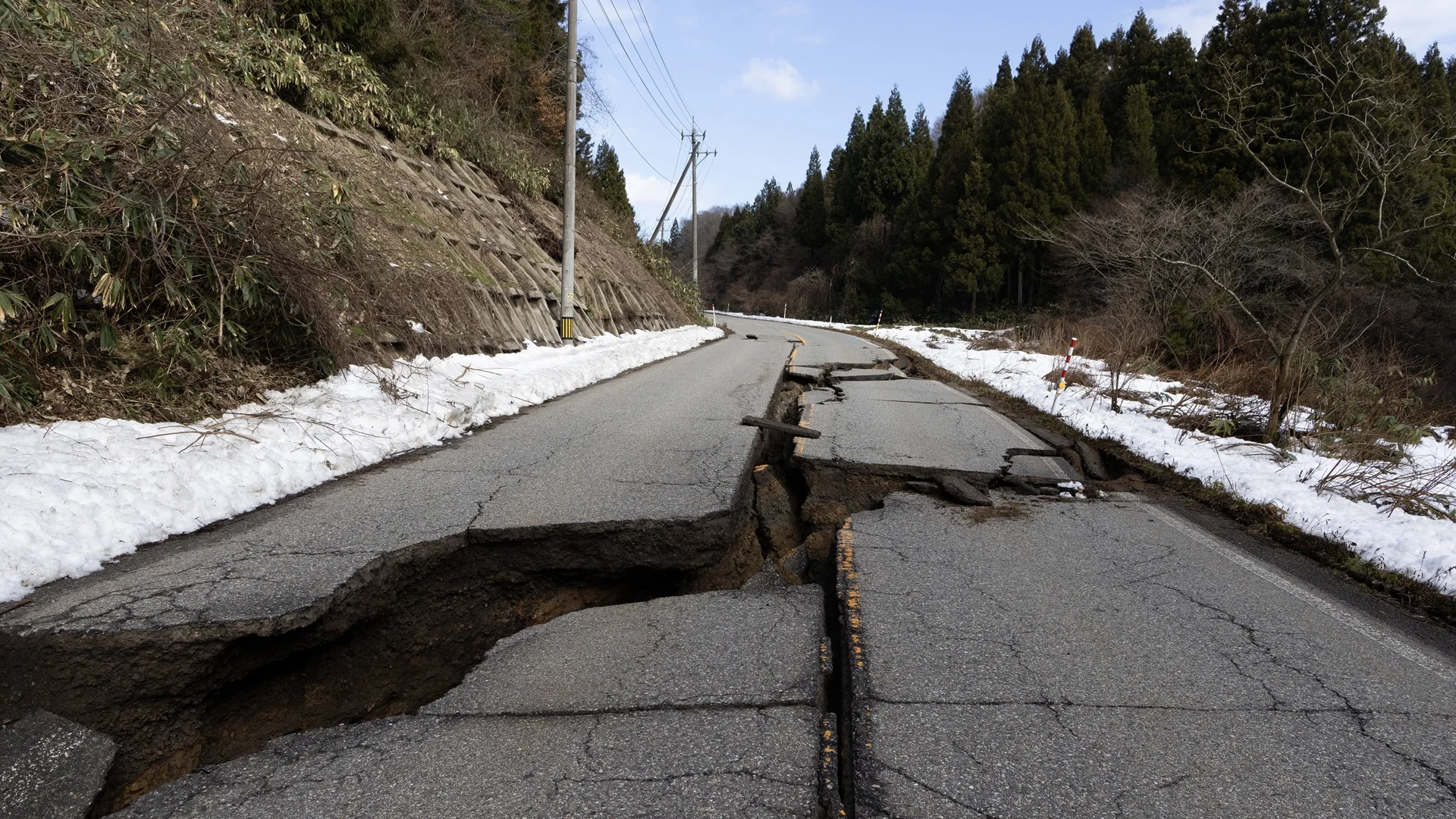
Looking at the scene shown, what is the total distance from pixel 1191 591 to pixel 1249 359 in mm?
8306

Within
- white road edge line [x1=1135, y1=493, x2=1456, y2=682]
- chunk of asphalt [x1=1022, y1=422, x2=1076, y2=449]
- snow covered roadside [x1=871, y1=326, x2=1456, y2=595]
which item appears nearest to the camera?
white road edge line [x1=1135, y1=493, x2=1456, y2=682]

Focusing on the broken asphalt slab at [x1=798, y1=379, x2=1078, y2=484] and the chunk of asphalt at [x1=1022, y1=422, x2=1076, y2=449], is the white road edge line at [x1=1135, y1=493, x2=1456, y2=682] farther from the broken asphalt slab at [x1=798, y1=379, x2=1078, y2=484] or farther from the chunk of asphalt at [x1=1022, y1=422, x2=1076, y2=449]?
the chunk of asphalt at [x1=1022, y1=422, x2=1076, y2=449]

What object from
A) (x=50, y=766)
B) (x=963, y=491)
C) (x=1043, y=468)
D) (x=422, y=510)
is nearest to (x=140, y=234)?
(x=422, y=510)

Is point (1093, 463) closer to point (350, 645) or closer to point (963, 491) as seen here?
point (963, 491)

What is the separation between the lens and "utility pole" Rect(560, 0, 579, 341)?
13.5m

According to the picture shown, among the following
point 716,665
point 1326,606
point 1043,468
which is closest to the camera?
point 716,665

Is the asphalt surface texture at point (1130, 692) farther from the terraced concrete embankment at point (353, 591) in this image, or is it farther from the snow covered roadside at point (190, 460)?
the snow covered roadside at point (190, 460)

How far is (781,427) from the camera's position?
7.24 metres

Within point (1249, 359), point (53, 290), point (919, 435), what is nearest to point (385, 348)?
point (53, 290)

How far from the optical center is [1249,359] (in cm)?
1030

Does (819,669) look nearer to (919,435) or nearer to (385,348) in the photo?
(919,435)

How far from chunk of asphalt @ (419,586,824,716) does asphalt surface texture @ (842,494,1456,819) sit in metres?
0.29

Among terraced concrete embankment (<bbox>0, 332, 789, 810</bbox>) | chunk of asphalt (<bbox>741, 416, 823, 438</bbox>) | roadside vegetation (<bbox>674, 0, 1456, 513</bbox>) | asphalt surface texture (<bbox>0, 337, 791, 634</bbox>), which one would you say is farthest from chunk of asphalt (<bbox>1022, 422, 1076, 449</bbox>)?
terraced concrete embankment (<bbox>0, 332, 789, 810</bbox>)

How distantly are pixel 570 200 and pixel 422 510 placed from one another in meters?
10.2
